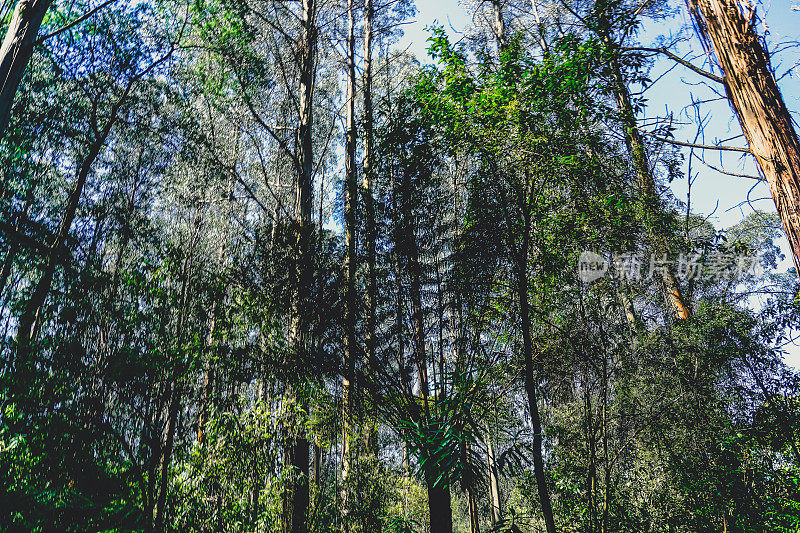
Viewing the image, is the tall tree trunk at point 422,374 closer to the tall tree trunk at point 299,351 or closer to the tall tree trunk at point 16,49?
the tall tree trunk at point 299,351

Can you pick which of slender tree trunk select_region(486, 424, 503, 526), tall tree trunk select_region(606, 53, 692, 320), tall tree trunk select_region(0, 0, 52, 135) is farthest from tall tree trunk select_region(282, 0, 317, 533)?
tall tree trunk select_region(606, 53, 692, 320)

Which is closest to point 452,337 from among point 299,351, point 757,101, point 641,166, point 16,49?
point 299,351

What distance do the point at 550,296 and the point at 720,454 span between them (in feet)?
10.1

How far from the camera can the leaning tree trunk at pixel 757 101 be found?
2.41 meters

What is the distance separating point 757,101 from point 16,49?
605 centimetres

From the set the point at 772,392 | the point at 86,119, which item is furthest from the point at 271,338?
the point at 86,119

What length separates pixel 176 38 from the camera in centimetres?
956

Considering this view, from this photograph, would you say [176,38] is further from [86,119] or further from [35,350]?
[35,350]

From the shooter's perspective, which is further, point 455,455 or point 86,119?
point 86,119

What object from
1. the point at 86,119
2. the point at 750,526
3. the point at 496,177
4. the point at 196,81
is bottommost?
the point at 750,526

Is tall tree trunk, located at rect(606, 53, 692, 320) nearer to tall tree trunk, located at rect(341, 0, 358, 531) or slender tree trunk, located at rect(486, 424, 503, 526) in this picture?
slender tree trunk, located at rect(486, 424, 503, 526)

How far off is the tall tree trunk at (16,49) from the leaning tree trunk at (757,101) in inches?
222

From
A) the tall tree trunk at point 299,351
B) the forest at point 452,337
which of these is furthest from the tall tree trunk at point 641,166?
the tall tree trunk at point 299,351

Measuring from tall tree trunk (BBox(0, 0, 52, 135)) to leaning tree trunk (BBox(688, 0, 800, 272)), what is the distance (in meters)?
5.63
